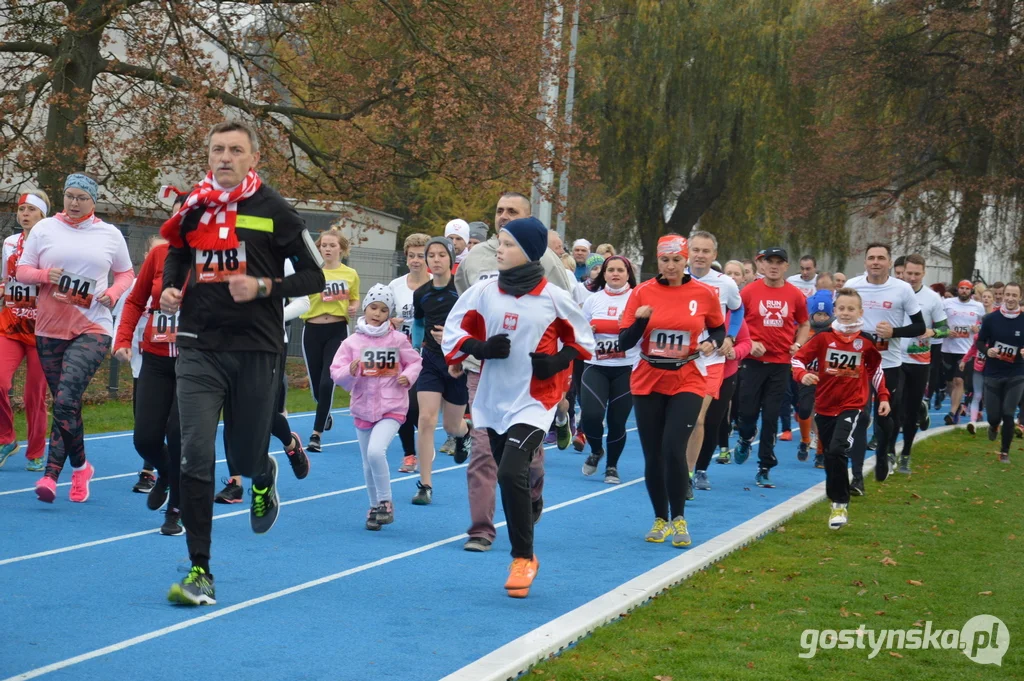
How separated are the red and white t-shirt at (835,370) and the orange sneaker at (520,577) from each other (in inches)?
157

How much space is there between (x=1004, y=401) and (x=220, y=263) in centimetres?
1234

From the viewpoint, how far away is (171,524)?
329 inches

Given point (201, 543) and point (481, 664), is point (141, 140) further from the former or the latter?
point (481, 664)

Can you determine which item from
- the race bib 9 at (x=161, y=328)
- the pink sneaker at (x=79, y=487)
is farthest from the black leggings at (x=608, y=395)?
the race bib 9 at (x=161, y=328)

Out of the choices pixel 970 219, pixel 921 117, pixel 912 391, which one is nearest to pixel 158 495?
pixel 912 391

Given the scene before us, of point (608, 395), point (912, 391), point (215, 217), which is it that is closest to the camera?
point (215, 217)

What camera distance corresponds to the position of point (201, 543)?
6.38 m

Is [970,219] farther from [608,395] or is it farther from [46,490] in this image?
[46,490]

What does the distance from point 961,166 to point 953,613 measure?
101 feet

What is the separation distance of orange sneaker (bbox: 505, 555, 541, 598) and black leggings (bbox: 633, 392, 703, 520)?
191 centimetres

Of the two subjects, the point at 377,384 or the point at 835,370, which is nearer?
the point at 377,384

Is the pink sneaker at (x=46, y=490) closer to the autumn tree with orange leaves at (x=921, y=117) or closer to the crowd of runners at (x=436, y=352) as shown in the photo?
the crowd of runners at (x=436, y=352)

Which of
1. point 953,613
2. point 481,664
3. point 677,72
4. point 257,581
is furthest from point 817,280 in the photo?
point 677,72

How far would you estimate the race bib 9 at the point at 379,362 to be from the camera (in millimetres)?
9836
